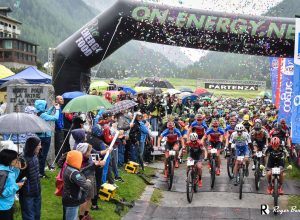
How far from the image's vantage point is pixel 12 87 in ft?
35.6

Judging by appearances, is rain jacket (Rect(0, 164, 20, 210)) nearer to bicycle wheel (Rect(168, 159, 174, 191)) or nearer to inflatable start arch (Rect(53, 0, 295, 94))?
bicycle wheel (Rect(168, 159, 174, 191))

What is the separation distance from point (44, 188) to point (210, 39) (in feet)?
25.5

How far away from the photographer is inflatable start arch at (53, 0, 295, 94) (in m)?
13.9

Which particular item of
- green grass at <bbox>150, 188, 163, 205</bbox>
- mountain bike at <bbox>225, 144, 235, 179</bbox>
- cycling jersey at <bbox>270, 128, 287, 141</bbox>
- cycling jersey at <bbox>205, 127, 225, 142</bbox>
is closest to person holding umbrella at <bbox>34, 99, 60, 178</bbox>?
green grass at <bbox>150, 188, 163, 205</bbox>

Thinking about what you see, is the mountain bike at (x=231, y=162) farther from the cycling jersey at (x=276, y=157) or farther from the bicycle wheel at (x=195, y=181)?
the cycling jersey at (x=276, y=157)

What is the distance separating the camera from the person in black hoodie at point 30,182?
6328 millimetres

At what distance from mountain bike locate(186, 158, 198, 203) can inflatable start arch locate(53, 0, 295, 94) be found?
4772 millimetres

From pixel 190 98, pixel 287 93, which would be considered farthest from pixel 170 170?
pixel 190 98

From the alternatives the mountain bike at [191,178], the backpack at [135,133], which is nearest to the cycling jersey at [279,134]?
the mountain bike at [191,178]

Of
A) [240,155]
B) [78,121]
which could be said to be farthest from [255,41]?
[78,121]

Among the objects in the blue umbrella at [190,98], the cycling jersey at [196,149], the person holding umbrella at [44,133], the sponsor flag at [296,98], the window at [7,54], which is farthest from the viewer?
the window at [7,54]

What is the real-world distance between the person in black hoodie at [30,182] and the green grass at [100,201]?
1067mm

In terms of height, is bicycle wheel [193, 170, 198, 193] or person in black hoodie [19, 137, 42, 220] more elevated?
person in black hoodie [19, 137, 42, 220]

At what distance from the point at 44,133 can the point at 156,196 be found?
11.0 feet
